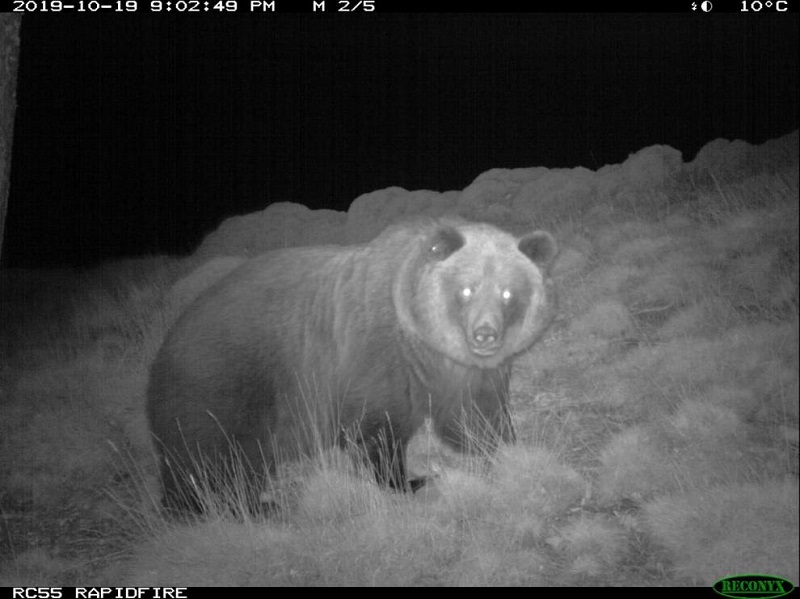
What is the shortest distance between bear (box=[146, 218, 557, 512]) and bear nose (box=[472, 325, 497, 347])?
29 cm

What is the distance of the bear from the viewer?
545 centimetres

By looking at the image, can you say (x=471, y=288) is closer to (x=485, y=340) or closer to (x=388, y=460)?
(x=485, y=340)

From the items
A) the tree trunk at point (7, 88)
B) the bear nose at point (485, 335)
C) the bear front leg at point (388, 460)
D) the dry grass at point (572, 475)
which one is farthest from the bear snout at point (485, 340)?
the tree trunk at point (7, 88)

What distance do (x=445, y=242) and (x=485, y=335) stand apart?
0.90m

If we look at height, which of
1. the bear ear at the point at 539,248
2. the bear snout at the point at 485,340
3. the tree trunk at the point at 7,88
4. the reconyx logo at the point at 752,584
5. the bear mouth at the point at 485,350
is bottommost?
the reconyx logo at the point at 752,584

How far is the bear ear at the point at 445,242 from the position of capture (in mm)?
5359

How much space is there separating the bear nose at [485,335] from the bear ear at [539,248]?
885 mm

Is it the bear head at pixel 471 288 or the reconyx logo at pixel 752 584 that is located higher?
the bear head at pixel 471 288

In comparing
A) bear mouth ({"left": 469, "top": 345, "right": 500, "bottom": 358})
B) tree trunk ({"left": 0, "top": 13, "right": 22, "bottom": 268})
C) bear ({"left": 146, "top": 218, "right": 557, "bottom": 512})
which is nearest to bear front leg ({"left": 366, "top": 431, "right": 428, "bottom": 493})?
bear ({"left": 146, "top": 218, "right": 557, "bottom": 512})

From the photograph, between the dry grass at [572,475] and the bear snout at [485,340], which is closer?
the dry grass at [572,475]

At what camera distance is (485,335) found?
16.2ft

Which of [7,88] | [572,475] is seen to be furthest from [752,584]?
[7,88]

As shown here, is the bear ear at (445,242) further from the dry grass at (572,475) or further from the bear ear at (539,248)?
the dry grass at (572,475)

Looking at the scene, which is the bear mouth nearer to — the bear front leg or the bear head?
the bear head
